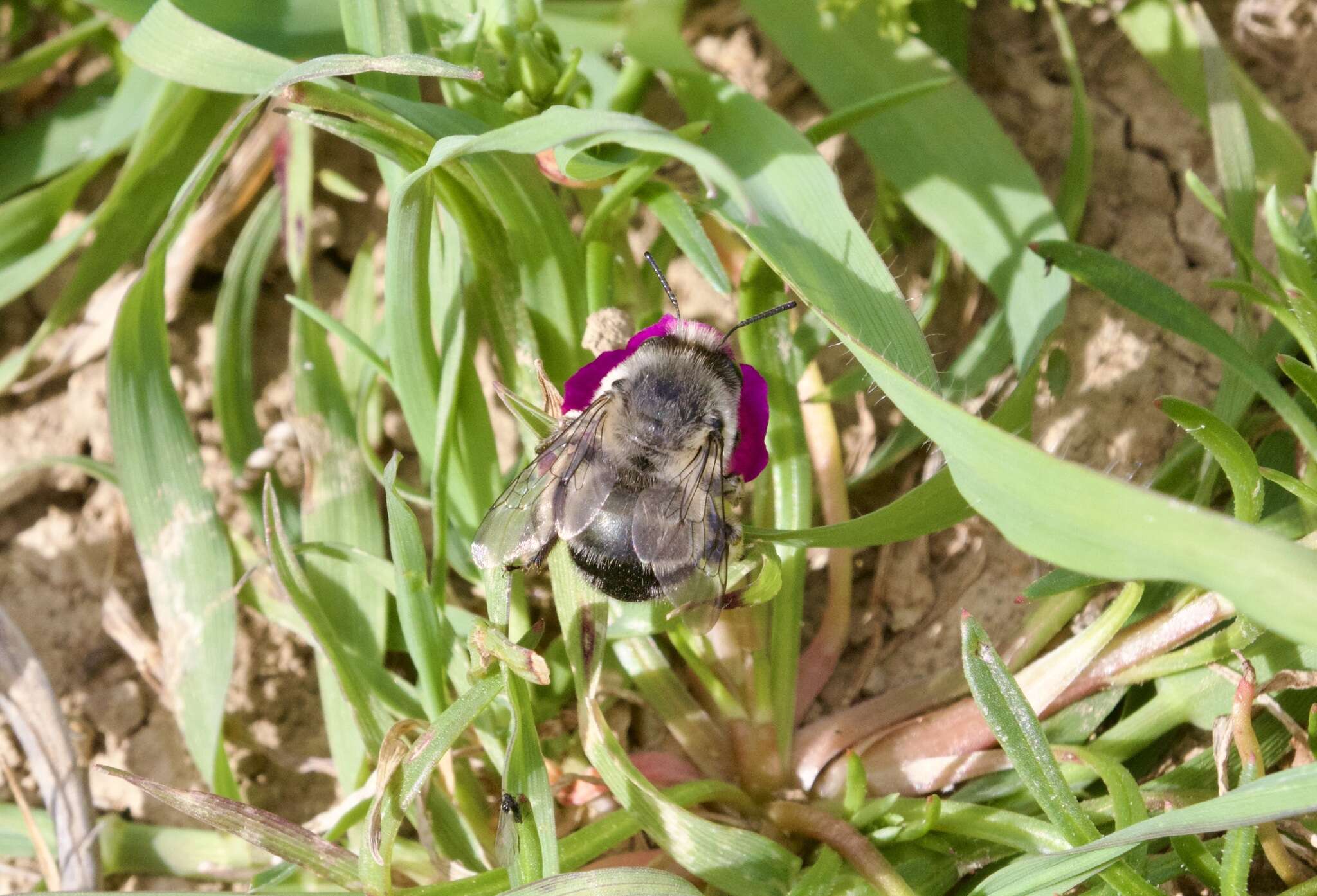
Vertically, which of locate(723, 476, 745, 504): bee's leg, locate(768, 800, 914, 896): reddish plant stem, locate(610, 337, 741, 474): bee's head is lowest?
locate(768, 800, 914, 896): reddish plant stem

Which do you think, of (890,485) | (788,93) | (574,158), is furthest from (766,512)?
(788,93)

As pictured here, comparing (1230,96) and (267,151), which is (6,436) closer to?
(267,151)

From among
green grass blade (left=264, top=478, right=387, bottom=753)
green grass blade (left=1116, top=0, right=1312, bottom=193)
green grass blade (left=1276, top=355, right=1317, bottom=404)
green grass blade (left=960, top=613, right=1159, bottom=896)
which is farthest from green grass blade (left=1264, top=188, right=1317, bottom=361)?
green grass blade (left=264, top=478, right=387, bottom=753)

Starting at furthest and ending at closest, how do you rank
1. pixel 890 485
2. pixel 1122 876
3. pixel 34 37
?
pixel 34 37
pixel 890 485
pixel 1122 876

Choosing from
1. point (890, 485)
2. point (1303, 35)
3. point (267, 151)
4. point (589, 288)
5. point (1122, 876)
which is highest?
point (267, 151)

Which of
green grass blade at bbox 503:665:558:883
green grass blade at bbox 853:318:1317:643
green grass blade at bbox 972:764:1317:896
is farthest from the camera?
green grass blade at bbox 503:665:558:883

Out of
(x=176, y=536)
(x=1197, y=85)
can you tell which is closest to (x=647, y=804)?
(x=176, y=536)

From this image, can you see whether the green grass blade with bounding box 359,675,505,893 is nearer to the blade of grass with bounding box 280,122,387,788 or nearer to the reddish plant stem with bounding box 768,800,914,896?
the blade of grass with bounding box 280,122,387,788
